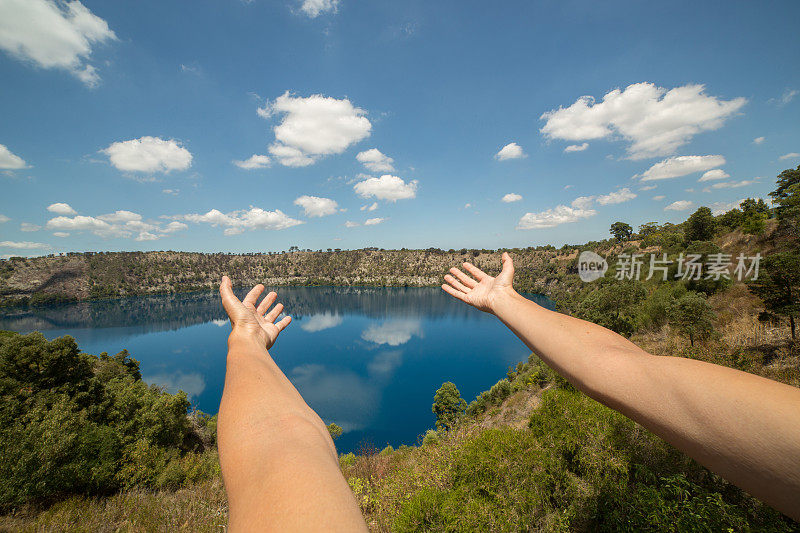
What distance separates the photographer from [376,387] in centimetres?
4103

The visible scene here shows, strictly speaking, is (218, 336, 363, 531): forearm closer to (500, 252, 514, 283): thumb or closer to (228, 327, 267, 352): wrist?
(228, 327, 267, 352): wrist

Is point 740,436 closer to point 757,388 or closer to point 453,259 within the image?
point 757,388

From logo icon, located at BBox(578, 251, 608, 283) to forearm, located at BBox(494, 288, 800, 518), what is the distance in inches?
2609

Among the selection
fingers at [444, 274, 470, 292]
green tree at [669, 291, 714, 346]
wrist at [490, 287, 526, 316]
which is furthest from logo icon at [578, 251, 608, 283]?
wrist at [490, 287, 526, 316]

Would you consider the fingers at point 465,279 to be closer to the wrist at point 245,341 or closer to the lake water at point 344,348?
the wrist at point 245,341

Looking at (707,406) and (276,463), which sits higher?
(707,406)

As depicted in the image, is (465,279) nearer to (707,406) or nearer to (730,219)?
(707,406)

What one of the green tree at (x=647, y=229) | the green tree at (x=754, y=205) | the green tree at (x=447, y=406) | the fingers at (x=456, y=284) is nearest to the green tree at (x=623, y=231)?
the green tree at (x=647, y=229)

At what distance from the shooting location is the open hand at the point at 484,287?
8.27 ft

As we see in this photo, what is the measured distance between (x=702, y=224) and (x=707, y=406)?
51229 mm

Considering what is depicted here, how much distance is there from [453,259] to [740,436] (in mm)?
131498

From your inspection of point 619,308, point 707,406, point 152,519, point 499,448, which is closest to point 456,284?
point 707,406

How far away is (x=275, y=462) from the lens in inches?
40.6

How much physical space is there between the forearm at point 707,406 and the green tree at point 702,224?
1990 inches
